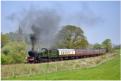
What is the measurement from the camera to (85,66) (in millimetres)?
28000

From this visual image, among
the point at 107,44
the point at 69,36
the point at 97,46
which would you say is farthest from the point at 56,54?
the point at 97,46

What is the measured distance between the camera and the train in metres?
27.5

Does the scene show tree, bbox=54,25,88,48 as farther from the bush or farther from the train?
the bush

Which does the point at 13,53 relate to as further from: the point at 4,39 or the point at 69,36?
the point at 69,36

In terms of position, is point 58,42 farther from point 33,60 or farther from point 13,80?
point 13,80

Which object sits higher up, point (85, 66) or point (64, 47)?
point (64, 47)

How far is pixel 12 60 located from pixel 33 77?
4.16 meters

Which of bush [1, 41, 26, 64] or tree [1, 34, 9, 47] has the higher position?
tree [1, 34, 9, 47]

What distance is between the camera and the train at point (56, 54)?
27531mm

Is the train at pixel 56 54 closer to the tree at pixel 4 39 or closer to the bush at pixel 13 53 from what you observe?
the bush at pixel 13 53

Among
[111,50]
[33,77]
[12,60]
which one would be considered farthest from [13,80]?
[111,50]

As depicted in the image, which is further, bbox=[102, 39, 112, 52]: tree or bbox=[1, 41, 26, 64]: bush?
bbox=[102, 39, 112, 52]: tree

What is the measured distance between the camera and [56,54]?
30.6 meters

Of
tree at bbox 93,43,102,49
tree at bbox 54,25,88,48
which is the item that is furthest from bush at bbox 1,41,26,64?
tree at bbox 93,43,102,49
